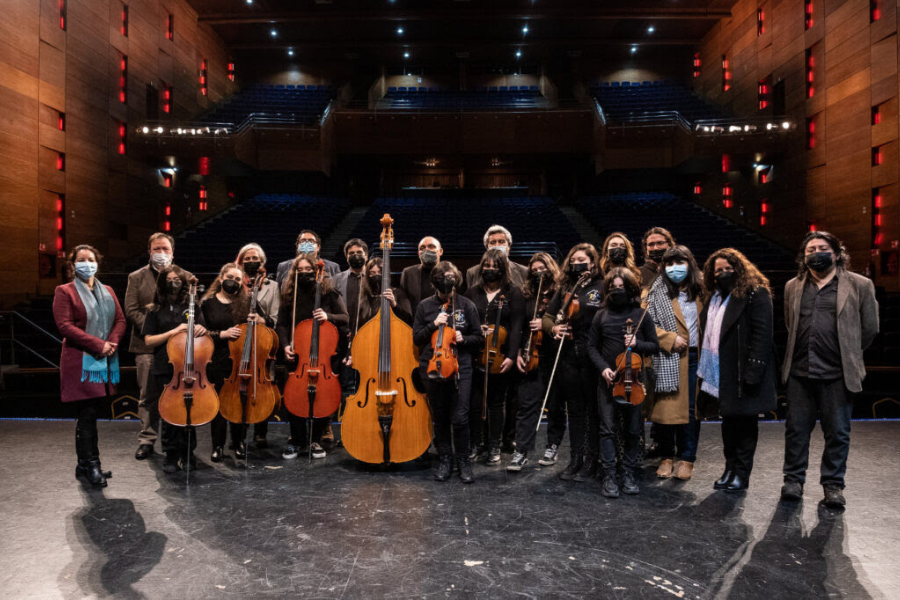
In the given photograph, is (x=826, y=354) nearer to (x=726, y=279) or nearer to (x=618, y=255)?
(x=726, y=279)

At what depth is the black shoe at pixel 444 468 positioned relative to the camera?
3.26 meters

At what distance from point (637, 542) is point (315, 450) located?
90.0 inches

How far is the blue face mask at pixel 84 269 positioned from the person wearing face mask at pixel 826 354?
4124mm

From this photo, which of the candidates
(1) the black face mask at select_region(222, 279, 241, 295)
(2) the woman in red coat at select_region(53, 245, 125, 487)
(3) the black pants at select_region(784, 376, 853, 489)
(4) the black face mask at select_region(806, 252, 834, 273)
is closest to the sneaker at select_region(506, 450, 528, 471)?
(3) the black pants at select_region(784, 376, 853, 489)

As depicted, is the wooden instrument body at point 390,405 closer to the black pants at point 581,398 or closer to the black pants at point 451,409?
the black pants at point 451,409

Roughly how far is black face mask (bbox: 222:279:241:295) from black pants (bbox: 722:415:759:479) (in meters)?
3.21

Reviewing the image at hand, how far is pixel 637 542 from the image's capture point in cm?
244

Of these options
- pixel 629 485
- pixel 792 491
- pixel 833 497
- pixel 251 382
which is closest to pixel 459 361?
pixel 629 485

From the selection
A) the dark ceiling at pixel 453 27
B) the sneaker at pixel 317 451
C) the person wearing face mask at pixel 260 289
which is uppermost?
the dark ceiling at pixel 453 27

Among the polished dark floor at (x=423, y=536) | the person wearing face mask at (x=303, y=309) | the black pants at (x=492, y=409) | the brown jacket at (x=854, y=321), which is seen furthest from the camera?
the person wearing face mask at (x=303, y=309)

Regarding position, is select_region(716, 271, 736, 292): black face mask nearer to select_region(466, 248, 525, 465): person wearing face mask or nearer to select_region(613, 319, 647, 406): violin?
select_region(613, 319, 647, 406): violin

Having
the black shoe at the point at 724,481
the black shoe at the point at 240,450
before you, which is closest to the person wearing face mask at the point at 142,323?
the black shoe at the point at 240,450

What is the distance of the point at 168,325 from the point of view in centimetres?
343

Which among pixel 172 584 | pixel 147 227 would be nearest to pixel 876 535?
pixel 172 584
